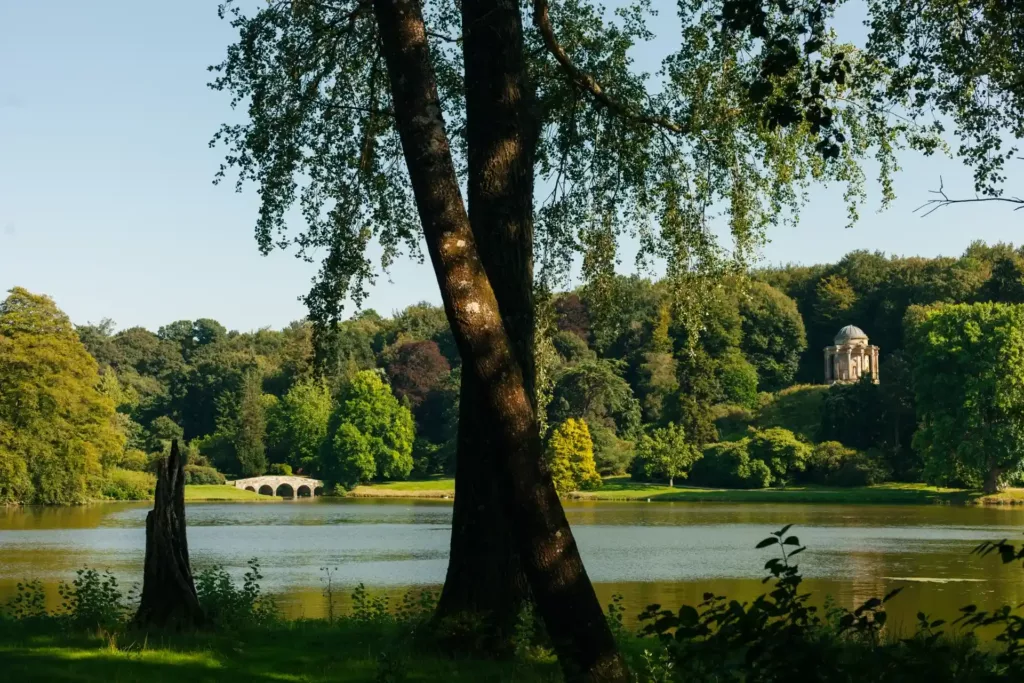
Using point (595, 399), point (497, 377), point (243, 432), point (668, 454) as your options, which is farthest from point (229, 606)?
point (243, 432)

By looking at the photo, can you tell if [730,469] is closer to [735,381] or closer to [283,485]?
[735,381]

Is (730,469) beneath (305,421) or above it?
beneath

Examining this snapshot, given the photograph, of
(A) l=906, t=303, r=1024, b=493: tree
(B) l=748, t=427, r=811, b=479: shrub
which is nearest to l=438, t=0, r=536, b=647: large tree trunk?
(A) l=906, t=303, r=1024, b=493: tree

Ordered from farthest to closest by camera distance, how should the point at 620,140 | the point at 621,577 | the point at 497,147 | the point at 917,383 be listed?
the point at 917,383
the point at 621,577
the point at 620,140
the point at 497,147

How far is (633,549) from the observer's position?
27531mm

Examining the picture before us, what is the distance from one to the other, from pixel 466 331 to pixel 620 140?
6218 millimetres

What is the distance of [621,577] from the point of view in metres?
21.0

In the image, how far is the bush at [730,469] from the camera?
57969 mm

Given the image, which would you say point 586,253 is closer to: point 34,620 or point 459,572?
point 459,572

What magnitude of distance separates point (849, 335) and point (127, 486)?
45292mm

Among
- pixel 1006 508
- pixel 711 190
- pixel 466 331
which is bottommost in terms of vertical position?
pixel 1006 508

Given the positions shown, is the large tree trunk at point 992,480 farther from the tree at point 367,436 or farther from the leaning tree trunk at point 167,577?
the leaning tree trunk at point 167,577

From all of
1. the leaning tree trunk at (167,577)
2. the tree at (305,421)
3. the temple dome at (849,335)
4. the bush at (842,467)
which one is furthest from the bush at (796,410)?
the leaning tree trunk at (167,577)

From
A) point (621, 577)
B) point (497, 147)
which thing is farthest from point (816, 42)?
point (621, 577)
